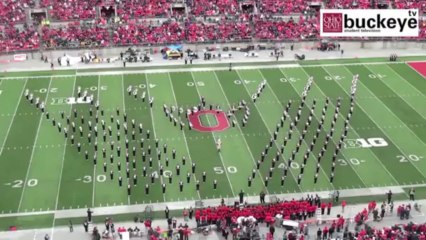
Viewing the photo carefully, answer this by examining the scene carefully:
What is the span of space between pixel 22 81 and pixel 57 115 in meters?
5.57

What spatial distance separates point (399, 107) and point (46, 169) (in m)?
16.8

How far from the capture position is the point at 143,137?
26.0 metres

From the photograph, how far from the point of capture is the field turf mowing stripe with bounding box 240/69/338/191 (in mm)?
23125

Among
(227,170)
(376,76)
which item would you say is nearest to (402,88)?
(376,76)

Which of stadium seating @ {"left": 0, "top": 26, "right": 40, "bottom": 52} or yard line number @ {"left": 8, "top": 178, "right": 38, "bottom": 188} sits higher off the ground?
stadium seating @ {"left": 0, "top": 26, "right": 40, "bottom": 52}

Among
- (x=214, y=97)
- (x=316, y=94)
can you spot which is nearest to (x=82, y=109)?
(x=214, y=97)

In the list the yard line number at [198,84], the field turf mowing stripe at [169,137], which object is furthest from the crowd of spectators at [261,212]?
the yard line number at [198,84]

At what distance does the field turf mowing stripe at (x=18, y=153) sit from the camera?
71.7 feet

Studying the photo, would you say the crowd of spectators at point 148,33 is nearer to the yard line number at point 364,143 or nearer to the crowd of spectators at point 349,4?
the crowd of spectators at point 349,4

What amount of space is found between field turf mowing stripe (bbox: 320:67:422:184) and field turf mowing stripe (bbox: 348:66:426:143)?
1.63 feet

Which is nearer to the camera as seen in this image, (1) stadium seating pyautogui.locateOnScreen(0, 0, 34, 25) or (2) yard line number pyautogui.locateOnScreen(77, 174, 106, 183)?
(2) yard line number pyautogui.locateOnScreen(77, 174, 106, 183)

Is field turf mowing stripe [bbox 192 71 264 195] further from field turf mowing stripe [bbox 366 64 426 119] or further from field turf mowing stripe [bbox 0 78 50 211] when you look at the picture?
field turf mowing stripe [bbox 366 64 426 119]

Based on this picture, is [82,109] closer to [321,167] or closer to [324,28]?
[321,167]

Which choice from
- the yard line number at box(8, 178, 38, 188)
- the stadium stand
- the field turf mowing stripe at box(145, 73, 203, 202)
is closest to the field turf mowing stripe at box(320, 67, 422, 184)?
the stadium stand
